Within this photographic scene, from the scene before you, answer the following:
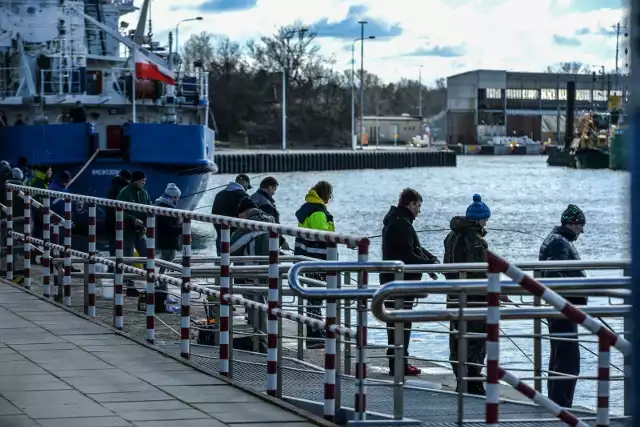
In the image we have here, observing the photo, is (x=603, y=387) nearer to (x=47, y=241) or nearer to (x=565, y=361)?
(x=565, y=361)

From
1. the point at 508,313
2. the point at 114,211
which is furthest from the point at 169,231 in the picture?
the point at 508,313

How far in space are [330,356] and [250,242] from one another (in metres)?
5.35

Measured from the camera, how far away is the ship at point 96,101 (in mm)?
34312

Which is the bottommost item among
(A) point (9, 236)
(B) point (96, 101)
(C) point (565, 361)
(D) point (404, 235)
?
(C) point (565, 361)

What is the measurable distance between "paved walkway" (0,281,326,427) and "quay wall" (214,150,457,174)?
78234mm

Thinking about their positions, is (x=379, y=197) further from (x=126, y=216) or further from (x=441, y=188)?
(x=126, y=216)

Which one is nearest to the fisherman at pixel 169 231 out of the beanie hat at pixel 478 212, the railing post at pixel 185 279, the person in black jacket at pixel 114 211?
Answer: the person in black jacket at pixel 114 211

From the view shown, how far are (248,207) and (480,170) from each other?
107 metres

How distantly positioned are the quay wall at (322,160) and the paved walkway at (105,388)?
78.2 metres

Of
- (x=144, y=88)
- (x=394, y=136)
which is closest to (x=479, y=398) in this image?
(x=144, y=88)

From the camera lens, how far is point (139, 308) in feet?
47.3

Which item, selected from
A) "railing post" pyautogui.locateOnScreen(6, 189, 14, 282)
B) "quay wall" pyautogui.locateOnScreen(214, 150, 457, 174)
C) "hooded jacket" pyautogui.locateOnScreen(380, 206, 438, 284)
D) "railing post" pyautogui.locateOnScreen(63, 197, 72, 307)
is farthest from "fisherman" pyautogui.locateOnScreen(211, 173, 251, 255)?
"quay wall" pyautogui.locateOnScreen(214, 150, 457, 174)

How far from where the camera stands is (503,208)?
62688mm

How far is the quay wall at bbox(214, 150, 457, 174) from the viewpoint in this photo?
93188mm
